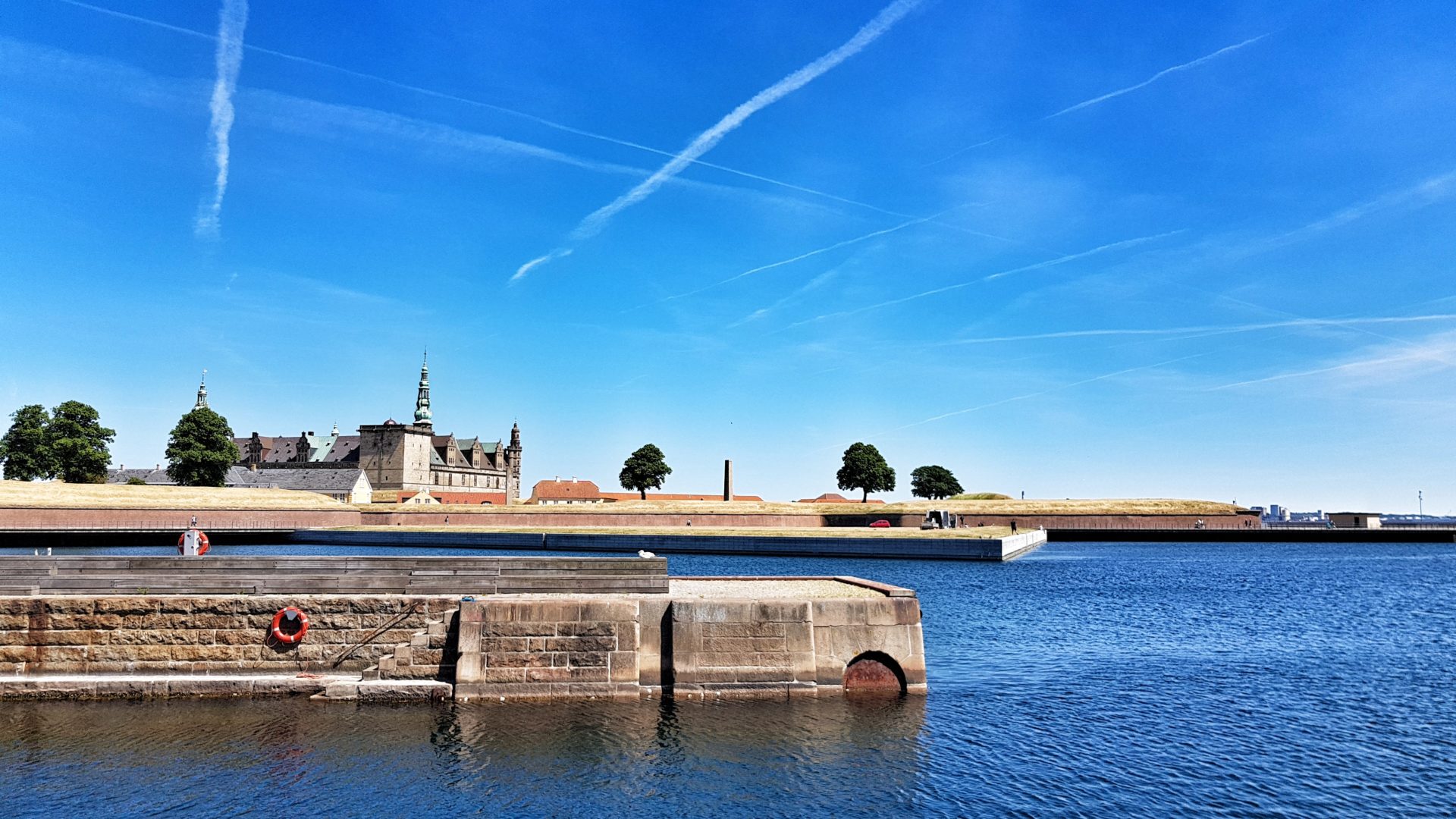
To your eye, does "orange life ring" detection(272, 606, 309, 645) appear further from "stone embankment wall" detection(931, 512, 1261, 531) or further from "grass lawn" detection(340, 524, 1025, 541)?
"stone embankment wall" detection(931, 512, 1261, 531)

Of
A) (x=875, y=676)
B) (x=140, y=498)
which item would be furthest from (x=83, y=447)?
(x=875, y=676)

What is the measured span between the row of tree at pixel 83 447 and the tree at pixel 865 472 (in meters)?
85.9

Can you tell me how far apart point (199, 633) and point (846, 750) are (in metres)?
13.6

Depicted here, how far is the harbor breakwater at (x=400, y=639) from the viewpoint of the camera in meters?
18.3

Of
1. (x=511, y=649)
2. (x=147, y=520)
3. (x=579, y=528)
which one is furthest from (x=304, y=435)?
(x=511, y=649)

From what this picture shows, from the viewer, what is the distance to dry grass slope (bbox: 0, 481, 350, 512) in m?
82.3

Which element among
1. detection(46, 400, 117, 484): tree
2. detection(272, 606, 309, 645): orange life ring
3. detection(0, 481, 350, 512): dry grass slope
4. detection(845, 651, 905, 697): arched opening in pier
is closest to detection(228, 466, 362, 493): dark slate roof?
detection(46, 400, 117, 484): tree

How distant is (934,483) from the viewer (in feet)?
513

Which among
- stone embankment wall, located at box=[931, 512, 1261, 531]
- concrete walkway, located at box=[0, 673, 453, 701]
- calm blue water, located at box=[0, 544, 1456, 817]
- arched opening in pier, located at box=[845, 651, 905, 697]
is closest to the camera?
calm blue water, located at box=[0, 544, 1456, 817]

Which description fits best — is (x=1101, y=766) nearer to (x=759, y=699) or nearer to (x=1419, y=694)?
(x=759, y=699)

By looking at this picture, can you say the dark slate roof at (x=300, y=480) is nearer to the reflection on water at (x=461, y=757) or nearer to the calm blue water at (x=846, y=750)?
the reflection on water at (x=461, y=757)

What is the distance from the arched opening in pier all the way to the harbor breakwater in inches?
1.3

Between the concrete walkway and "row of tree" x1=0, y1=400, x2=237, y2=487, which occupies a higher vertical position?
A: "row of tree" x1=0, y1=400, x2=237, y2=487

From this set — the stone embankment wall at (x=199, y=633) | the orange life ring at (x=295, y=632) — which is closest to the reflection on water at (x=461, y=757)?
the stone embankment wall at (x=199, y=633)
